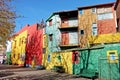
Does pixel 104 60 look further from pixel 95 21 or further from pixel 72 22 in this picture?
pixel 72 22

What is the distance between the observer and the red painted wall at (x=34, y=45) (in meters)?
44.1

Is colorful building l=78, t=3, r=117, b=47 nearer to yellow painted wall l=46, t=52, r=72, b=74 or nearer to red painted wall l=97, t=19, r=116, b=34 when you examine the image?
red painted wall l=97, t=19, r=116, b=34

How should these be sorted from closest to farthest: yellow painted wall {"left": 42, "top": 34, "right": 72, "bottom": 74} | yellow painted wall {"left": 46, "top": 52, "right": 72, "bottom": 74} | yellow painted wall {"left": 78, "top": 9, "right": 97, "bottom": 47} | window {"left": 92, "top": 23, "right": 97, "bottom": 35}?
yellow painted wall {"left": 46, "top": 52, "right": 72, "bottom": 74} < yellow painted wall {"left": 42, "top": 34, "right": 72, "bottom": 74} < window {"left": 92, "top": 23, "right": 97, "bottom": 35} < yellow painted wall {"left": 78, "top": 9, "right": 97, "bottom": 47}

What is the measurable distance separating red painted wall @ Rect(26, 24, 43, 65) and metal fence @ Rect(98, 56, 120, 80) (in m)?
22.4

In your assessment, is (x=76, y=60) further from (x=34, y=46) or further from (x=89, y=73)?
(x=34, y=46)

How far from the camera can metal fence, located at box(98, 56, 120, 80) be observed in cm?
1984

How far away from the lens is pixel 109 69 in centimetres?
2041

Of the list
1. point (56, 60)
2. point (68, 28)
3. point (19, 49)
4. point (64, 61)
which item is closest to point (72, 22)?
point (68, 28)

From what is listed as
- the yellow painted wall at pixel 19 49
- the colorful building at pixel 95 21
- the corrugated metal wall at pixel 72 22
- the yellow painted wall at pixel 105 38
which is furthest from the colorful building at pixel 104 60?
the yellow painted wall at pixel 19 49

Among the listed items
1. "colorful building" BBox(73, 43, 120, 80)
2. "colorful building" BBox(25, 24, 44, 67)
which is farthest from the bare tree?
"colorful building" BBox(25, 24, 44, 67)

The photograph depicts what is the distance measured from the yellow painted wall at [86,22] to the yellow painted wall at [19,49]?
1843 cm

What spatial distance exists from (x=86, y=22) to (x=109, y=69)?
1897cm

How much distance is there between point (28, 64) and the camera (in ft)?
159

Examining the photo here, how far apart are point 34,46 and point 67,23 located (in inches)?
389
